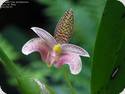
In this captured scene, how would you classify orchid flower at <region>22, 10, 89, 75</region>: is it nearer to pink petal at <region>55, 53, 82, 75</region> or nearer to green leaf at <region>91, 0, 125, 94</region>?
pink petal at <region>55, 53, 82, 75</region>

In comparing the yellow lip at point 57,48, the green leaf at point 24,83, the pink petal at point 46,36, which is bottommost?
the green leaf at point 24,83

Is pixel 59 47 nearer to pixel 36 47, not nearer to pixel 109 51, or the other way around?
pixel 36 47

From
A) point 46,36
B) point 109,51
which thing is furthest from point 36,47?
point 109,51

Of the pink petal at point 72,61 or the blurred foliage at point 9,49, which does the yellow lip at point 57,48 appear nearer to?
the pink petal at point 72,61

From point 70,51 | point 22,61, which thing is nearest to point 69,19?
point 70,51

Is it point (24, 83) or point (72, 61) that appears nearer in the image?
point (24, 83)

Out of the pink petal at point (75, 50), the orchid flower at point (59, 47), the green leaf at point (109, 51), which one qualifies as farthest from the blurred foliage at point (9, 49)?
the green leaf at point (109, 51)

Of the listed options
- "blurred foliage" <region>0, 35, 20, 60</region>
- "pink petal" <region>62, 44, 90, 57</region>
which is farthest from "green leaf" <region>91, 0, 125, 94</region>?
"blurred foliage" <region>0, 35, 20, 60</region>
